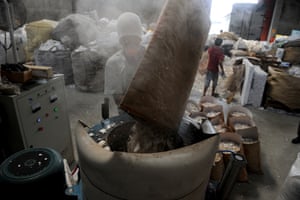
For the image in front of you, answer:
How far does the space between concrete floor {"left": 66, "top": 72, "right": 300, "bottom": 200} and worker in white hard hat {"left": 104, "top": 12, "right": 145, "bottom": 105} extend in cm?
121

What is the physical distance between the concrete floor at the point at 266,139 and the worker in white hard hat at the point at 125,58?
121 cm

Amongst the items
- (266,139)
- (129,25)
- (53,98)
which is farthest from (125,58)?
(266,139)

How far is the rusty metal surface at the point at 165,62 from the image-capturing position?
2.10ft

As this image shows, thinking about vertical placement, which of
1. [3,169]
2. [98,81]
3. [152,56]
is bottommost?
[98,81]

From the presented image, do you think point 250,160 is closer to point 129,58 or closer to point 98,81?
point 129,58

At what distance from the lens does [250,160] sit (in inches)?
74.0

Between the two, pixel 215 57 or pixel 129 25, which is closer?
pixel 129 25

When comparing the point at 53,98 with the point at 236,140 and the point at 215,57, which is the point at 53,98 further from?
the point at 215,57

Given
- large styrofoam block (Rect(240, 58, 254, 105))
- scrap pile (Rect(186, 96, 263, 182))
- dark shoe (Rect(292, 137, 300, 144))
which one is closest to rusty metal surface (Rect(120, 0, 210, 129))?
scrap pile (Rect(186, 96, 263, 182))

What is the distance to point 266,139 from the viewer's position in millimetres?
2447

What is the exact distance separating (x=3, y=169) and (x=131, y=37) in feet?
3.57

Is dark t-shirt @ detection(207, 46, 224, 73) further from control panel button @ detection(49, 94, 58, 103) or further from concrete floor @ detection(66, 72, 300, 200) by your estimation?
control panel button @ detection(49, 94, 58, 103)

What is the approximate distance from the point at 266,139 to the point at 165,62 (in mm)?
2341

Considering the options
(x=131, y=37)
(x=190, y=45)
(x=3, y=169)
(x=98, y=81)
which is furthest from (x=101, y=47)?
(x=190, y=45)
